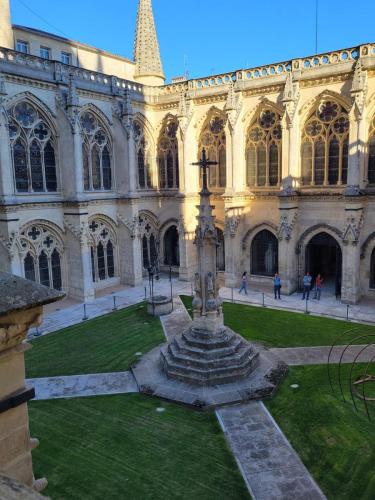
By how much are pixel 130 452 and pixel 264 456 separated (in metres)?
3.59

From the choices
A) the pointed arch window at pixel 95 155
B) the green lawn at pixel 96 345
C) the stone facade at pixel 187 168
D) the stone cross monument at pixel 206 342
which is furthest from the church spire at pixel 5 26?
the stone cross monument at pixel 206 342

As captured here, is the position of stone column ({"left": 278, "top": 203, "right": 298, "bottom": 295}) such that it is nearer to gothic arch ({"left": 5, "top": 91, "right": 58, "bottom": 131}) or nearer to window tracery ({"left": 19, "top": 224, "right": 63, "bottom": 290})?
window tracery ({"left": 19, "top": 224, "right": 63, "bottom": 290})

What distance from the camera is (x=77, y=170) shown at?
997 inches

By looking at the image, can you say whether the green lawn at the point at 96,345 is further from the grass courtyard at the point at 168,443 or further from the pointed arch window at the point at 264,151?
the pointed arch window at the point at 264,151

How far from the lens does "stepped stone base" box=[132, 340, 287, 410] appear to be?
1402 centimetres

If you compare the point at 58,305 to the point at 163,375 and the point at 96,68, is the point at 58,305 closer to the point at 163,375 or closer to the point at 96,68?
the point at 163,375

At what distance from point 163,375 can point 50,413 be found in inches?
162

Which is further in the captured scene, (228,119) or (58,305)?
(228,119)

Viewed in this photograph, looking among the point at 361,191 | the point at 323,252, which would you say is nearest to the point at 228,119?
the point at 361,191

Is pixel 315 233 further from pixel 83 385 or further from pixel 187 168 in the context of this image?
pixel 83 385

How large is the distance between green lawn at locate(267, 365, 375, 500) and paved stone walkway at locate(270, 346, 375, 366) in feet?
3.57

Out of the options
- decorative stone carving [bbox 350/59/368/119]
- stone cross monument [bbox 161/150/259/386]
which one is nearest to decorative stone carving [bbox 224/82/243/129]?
decorative stone carving [bbox 350/59/368/119]

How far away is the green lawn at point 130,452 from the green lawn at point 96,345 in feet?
8.89

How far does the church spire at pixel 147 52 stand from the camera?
35.6 m
